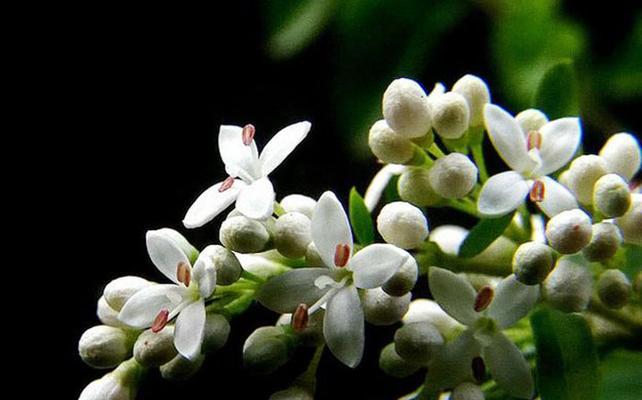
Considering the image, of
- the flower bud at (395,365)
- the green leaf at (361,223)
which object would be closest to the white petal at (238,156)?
the green leaf at (361,223)

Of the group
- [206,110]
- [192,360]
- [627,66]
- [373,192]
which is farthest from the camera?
[206,110]

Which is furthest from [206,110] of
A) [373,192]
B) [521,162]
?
[521,162]

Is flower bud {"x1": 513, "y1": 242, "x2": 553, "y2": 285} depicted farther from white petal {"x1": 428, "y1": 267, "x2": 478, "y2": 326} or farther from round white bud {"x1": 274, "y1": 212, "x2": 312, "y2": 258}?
round white bud {"x1": 274, "y1": 212, "x2": 312, "y2": 258}

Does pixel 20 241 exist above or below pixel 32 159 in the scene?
below

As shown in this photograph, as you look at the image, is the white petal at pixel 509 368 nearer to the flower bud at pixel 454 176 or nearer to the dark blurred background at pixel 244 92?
the flower bud at pixel 454 176

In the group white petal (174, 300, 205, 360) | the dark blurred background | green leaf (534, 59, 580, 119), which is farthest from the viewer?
the dark blurred background

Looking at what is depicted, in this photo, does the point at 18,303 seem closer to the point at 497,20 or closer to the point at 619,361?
the point at 497,20

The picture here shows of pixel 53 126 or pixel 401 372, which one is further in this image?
pixel 53 126

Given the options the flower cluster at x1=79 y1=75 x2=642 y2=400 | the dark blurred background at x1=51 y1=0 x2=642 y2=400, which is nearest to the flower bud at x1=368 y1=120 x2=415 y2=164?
the flower cluster at x1=79 y1=75 x2=642 y2=400
